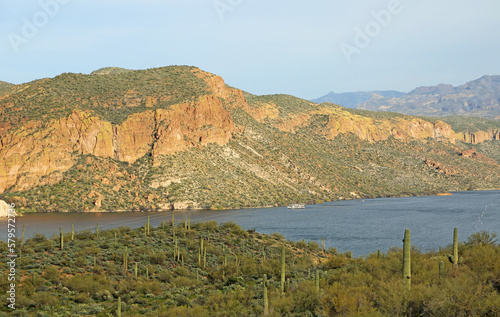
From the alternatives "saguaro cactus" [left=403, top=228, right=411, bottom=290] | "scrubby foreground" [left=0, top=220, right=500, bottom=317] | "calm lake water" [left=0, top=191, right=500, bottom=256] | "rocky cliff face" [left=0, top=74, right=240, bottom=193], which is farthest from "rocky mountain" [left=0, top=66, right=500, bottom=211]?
"saguaro cactus" [left=403, top=228, right=411, bottom=290]

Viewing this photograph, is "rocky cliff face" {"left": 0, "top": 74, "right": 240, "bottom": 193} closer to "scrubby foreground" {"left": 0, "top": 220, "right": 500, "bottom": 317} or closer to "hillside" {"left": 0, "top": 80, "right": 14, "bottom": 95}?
"hillside" {"left": 0, "top": 80, "right": 14, "bottom": 95}

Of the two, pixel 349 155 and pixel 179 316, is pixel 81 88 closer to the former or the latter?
pixel 349 155

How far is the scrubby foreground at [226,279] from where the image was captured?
2395cm

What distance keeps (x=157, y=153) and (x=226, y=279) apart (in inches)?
3317

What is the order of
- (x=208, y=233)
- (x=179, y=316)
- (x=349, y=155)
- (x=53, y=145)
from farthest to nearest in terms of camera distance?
1. (x=349, y=155)
2. (x=53, y=145)
3. (x=208, y=233)
4. (x=179, y=316)

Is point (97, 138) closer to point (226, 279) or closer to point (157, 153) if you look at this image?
point (157, 153)

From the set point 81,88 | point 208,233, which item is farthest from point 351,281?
point 81,88

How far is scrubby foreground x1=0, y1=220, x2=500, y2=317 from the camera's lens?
23953mm

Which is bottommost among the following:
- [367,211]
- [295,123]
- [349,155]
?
[367,211]

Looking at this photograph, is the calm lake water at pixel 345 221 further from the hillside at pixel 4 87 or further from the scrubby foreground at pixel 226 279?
the hillside at pixel 4 87

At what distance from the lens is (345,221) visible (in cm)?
9925

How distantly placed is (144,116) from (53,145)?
2347 cm

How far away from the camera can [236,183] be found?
416 feet

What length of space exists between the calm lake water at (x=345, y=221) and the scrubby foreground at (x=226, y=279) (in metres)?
16.1
